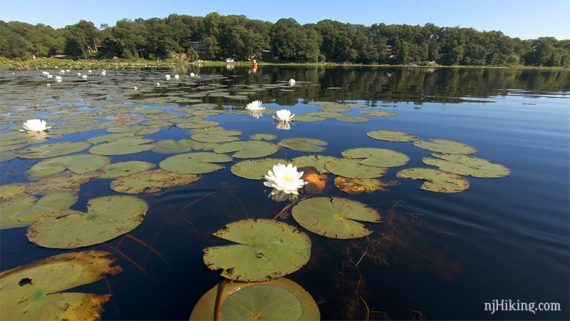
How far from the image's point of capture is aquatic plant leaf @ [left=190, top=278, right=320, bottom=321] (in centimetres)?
181

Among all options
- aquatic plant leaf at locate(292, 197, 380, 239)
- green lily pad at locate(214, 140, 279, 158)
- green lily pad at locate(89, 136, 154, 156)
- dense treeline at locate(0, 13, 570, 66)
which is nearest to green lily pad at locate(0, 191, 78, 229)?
green lily pad at locate(89, 136, 154, 156)

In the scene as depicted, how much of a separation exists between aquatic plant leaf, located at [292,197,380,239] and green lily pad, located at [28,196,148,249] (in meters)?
1.61

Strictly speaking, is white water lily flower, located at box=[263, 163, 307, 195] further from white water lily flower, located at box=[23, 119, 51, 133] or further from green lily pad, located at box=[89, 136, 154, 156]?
white water lily flower, located at box=[23, 119, 51, 133]

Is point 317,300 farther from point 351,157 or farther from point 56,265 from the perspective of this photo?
point 351,157

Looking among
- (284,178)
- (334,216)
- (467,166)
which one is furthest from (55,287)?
(467,166)

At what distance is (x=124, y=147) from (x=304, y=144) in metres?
3.06

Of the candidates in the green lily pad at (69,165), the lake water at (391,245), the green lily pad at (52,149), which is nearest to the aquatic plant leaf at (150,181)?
the lake water at (391,245)

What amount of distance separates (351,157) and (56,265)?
3759 mm

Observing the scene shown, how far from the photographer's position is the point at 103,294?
2.06 meters

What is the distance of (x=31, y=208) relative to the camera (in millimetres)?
3070

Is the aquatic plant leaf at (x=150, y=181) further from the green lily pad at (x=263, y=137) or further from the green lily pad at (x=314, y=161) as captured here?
the green lily pad at (x=263, y=137)

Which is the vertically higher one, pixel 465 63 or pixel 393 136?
pixel 465 63

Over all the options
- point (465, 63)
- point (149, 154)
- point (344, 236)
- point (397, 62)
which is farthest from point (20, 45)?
point (465, 63)

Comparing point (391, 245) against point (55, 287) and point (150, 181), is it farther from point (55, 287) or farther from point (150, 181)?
point (150, 181)
